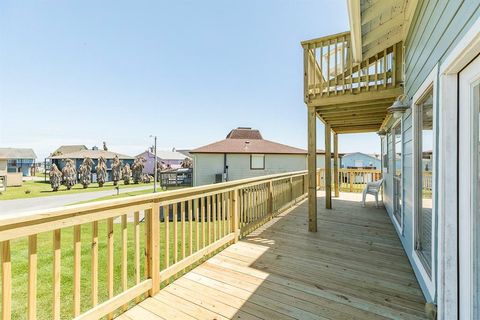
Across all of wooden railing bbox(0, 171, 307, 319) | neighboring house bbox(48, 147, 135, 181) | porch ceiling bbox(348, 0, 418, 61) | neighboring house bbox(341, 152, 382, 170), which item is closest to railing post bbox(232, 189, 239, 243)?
wooden railing bbox(0, 171, 307, 319)

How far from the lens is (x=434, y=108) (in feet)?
5.70

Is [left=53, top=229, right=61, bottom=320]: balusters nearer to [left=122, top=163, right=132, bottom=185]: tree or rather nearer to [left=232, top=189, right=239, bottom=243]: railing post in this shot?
[left=232, top=189, right=239, bottom=243]: railing post

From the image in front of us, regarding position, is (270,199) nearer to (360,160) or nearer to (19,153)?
(360,160)

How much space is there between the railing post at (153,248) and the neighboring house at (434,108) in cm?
231

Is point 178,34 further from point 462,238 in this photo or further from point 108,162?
point 108,162

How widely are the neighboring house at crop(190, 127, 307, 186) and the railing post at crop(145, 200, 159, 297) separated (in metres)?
14.9

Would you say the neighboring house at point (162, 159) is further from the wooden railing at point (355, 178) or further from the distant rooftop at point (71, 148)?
the wooden railing at point (355, 178)

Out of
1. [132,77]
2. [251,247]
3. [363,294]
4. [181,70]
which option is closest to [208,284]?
[251,247]

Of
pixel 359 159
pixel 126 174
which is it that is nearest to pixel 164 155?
pixel 126 174

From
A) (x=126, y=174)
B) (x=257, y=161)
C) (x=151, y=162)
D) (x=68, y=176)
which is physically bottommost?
(x=126, y=174)

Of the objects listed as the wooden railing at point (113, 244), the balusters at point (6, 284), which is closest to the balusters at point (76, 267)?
the wooden railing at point (113, 244)

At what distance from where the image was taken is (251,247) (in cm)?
340

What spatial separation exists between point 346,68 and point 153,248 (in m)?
4.34

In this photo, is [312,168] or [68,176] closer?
[312,168]
